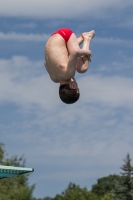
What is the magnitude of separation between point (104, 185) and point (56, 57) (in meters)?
96.1

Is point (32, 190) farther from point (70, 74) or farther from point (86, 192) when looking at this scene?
point (70, 74)

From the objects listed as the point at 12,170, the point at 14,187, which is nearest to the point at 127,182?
the point at 14,187

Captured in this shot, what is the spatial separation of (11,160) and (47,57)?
43652mm

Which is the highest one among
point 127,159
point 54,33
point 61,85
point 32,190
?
point 127,159

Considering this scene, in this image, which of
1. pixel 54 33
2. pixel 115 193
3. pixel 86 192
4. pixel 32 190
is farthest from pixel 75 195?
pixel 54 33

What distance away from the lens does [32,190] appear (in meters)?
53.1

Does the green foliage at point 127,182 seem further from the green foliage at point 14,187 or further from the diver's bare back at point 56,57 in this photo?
the diver's bare back at point 56,57

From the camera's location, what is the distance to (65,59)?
10.3 m

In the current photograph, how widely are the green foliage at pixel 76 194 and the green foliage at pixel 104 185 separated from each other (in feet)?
50.0

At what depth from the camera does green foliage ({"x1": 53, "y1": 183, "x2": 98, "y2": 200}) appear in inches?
3228

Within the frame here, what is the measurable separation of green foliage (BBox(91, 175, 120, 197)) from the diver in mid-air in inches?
3630

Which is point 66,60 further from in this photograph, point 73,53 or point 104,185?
point 104,185

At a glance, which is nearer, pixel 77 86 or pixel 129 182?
pixel 77 86

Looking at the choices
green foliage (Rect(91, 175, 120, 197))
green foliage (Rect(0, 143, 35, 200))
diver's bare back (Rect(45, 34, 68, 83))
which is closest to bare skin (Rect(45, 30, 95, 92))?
diver's bare back (Rect(45, 34, 68, 83))
